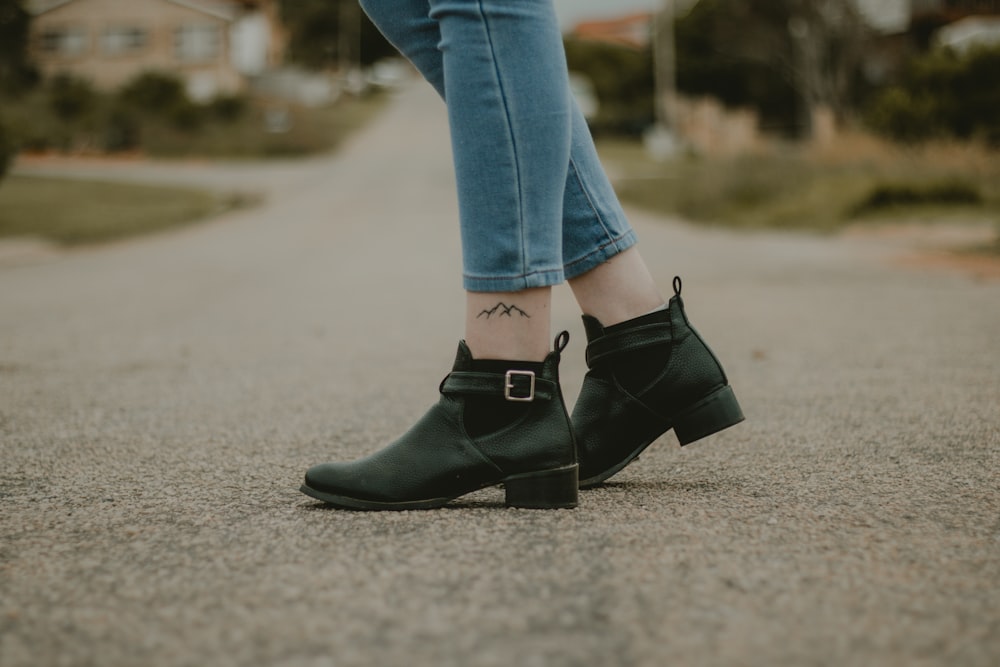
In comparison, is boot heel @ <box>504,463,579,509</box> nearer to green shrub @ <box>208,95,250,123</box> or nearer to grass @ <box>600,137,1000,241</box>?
grass @ <box>600,137,1000,241</box>

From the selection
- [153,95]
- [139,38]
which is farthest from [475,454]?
[139,38]

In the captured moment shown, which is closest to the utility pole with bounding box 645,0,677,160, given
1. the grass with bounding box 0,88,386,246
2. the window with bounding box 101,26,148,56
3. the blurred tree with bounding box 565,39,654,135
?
the blurred tree with bounding box 565,39,654,135

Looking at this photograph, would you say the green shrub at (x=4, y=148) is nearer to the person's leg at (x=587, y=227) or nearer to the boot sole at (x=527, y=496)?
the person's leg at (x=587, y=227)

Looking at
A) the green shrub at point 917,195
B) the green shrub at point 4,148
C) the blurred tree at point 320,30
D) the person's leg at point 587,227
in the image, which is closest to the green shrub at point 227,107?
the green shrub at point 4,148

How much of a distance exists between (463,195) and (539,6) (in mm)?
277

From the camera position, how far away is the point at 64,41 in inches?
1738

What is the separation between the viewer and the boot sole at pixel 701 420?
163 centimetres

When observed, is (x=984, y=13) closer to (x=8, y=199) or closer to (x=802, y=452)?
(x=8, y=199)

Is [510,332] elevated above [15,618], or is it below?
above

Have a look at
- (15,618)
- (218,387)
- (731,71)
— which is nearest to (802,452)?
(15,618)

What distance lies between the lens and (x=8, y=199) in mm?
14508

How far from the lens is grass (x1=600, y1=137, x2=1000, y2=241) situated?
1188 centimetres

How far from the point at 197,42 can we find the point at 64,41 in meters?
5.62

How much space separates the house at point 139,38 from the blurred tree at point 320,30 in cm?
1813
